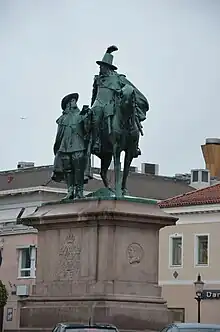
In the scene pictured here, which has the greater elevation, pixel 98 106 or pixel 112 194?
pixel 98 106

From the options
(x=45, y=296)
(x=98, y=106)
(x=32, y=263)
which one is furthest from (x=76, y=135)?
(x=32, y=263)

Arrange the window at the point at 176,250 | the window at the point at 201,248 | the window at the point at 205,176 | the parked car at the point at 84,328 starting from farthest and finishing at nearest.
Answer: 1. the window at the point at 205,176
2. the window at the point at 176,250
3. the window at the point at 201,248
4. the parked car at the point at 84,328

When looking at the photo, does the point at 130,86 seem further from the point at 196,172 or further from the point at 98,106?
the point at 196,172

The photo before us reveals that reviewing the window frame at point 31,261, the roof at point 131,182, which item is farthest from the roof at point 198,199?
the roof at point 131,182

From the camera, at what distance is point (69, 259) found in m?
33.3

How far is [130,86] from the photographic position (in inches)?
1339

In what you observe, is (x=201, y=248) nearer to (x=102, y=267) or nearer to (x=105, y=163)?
(x=105, y=163)

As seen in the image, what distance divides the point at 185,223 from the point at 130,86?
3176 cm

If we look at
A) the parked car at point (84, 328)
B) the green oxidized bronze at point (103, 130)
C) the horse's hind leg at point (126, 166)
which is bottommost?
the parked car at point (84, 328)

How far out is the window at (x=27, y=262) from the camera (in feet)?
234

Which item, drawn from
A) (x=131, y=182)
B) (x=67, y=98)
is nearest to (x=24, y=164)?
(x=131, y=182)

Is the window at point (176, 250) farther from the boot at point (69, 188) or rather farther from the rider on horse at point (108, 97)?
the rider on horse at point (108, 97)

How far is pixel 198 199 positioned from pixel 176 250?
9.34 feet

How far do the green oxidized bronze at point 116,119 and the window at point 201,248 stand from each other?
29475 mm
